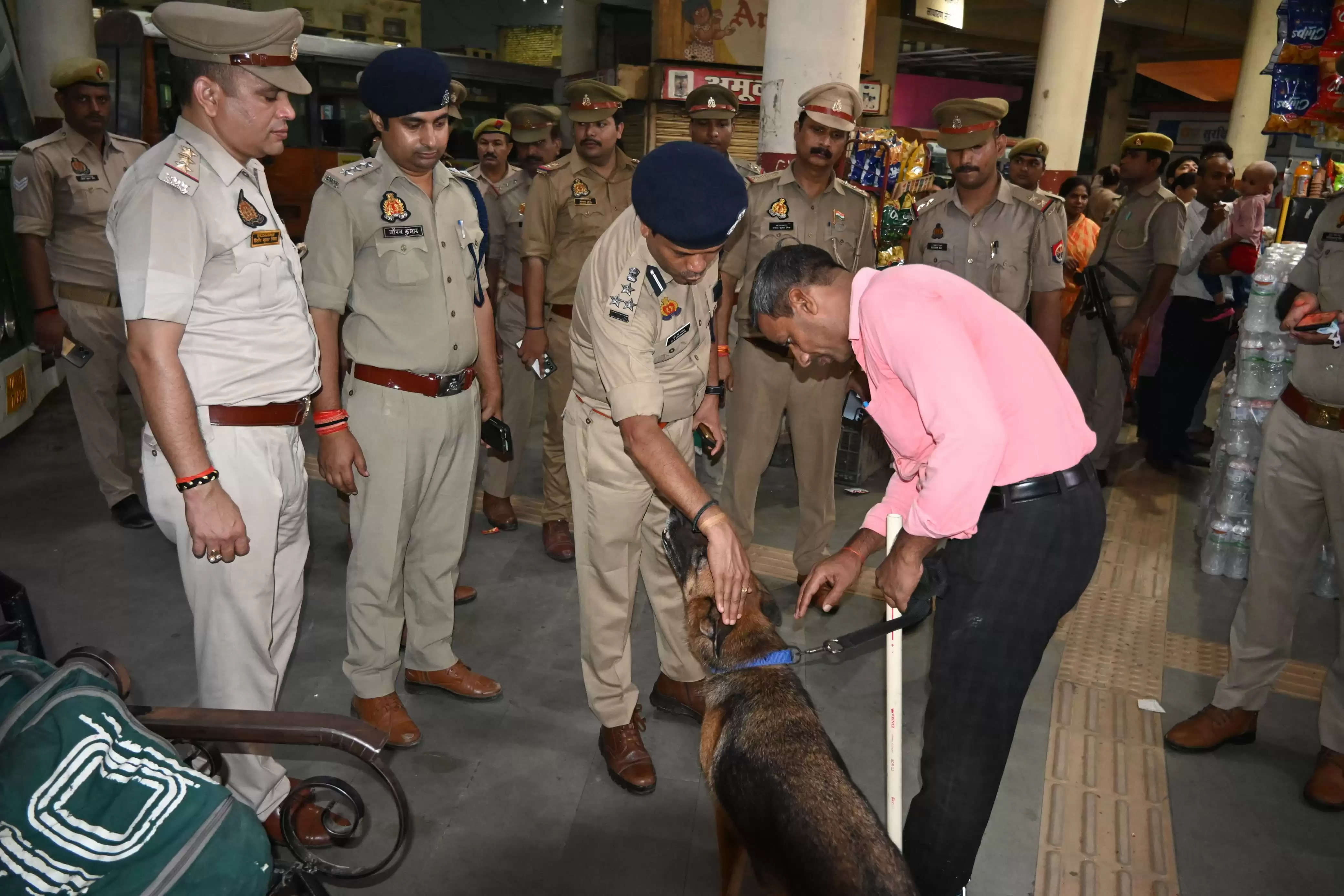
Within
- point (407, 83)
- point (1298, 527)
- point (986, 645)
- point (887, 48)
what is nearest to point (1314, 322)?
point (1298, 527)

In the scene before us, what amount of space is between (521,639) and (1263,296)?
150 inches

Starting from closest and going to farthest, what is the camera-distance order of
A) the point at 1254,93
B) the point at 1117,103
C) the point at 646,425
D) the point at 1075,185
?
the point at 646,425, the point at 1075,185, the point at 1254,93, the point at 1117,103

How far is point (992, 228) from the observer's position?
4.28m

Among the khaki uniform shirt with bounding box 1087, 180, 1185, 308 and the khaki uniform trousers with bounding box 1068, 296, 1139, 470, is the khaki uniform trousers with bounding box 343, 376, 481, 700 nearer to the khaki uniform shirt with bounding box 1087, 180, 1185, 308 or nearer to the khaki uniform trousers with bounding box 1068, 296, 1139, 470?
the khaki uniform trousers with bounding box 1068, 296, 1139, 470

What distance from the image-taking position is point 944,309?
1818 mm

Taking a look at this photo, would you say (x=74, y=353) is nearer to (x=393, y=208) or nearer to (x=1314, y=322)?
(x=393, y=208)

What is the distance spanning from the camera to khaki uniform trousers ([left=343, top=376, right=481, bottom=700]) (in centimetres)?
273

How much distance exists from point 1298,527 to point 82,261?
553 cm

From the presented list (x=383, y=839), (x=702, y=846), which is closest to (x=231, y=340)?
(x=383, y=839)

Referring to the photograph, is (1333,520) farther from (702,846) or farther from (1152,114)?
(1152,114)

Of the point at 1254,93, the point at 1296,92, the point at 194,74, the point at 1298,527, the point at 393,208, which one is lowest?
the point at 1298,527

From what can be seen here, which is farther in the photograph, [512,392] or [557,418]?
[512,392]

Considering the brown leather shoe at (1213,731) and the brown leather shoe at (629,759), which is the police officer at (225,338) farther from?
the brown leather shoe at (1213,731)

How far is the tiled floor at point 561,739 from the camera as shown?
2.47 metres
